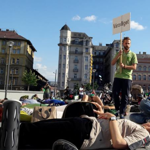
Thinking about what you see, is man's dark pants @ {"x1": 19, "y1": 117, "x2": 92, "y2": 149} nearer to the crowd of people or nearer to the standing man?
the crowd of people

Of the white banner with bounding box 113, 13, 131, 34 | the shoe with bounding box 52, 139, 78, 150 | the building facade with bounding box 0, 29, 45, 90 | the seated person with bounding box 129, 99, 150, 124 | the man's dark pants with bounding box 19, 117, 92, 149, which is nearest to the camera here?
the shoe with bounding box 52, 139, 78, 150

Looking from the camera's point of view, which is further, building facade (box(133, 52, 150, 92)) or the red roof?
building facade (box(133, 52, 150, 92))

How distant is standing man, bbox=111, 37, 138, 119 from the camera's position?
540 centimetres

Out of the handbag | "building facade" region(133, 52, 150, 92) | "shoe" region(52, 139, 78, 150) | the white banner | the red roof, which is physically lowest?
"shoe" region(52, 139, 78, 150)

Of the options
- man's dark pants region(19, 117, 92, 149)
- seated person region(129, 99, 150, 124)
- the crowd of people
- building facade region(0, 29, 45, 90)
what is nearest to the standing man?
seated person region(129, 99, 150, 124)

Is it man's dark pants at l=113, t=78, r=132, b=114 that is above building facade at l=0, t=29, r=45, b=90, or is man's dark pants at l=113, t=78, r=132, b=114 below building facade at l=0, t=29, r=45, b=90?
below

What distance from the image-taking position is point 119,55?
545 centimetres

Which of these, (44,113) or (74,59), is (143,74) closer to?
(74,59)

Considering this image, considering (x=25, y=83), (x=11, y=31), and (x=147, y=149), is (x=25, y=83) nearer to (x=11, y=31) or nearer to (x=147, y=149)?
(x=11, y=31)

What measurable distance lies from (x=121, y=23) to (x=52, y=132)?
3909mm

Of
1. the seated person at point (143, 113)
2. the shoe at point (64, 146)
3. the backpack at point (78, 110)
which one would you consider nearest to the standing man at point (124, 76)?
the seated person at point (143, 113)

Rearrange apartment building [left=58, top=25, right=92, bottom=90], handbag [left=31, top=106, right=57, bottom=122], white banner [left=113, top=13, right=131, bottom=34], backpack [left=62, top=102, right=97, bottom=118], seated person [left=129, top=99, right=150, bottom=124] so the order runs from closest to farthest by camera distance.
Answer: backpack [left=62, top=102, right=97, bottom=118] < seated person [left=129, top=99, right=150, bottom=124] < handbag [left=31, top=106, right=57, bottom=122] < white banner [left=113, top=13, right=131, bottom=34] < apartment building [left=58, top=25, right=92, bottom=90]

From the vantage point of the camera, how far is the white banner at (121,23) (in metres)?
5.80

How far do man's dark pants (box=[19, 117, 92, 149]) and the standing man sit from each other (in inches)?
101
